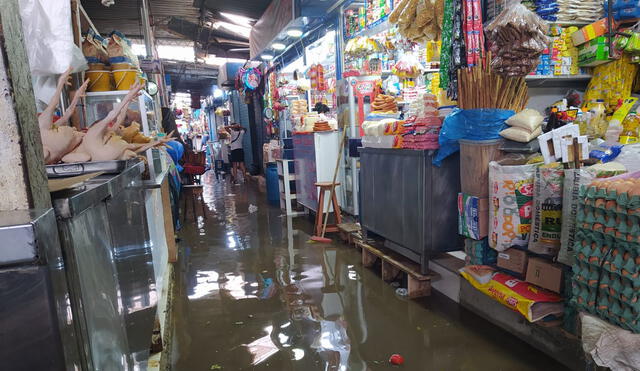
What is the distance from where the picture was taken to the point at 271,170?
858cm

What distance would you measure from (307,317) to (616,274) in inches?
88.1

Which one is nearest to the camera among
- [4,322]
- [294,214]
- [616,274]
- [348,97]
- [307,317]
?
[4,322]

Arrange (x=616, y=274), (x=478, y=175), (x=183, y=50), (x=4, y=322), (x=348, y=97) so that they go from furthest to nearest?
(x=183, y=50) → (x=348, y=97) → (x=478, y=175) → (x=616, y=274) → (x=4, y=322)

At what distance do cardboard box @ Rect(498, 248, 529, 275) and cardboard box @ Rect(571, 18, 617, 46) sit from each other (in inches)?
86.9

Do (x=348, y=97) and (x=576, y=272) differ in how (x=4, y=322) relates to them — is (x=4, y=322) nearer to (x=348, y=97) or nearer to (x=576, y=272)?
(x=576, y=272)

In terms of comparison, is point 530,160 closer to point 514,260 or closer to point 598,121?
point 514,260

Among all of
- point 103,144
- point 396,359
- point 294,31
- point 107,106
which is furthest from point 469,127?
point 294,31

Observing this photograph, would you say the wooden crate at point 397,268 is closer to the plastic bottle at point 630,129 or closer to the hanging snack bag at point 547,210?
the hanging snack bag at point 547,210

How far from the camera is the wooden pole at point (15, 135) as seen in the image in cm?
86

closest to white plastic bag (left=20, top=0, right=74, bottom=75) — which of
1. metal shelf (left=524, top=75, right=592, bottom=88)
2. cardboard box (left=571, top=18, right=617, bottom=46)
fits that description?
metal shelf (left=524, top=75, right=592, bottom=88)

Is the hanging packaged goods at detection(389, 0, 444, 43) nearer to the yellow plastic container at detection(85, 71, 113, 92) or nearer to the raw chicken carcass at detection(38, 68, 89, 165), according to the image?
the yellow plastic container at detection(85, 71, 113, 92)

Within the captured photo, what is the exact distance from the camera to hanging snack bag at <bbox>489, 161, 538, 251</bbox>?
2.69m

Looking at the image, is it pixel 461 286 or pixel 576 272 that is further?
pixel 461 286

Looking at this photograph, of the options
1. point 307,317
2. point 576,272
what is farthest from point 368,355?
point 576,272
